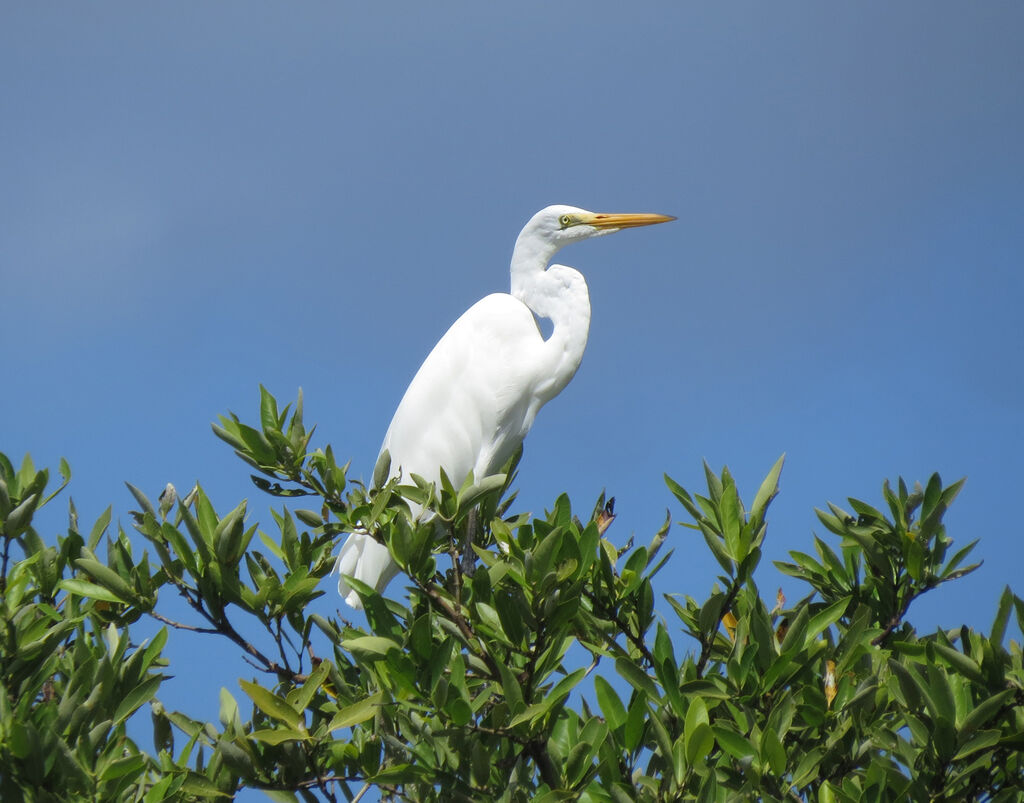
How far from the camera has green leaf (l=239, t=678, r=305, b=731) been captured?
1954 mm

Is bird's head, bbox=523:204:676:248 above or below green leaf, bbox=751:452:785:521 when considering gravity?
above

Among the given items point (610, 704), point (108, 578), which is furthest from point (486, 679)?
point (108, 578)

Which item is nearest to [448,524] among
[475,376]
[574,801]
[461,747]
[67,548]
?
[461,747]

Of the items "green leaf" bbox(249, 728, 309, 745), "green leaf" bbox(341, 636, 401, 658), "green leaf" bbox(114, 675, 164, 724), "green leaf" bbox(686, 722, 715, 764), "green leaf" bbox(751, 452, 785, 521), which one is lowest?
"green leaf" bbox(249, 728, 309, 745)

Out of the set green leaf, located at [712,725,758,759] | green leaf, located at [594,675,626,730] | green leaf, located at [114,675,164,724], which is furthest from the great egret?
green leaf, located at [712,725,758,759]

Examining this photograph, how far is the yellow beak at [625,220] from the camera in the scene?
554 cm

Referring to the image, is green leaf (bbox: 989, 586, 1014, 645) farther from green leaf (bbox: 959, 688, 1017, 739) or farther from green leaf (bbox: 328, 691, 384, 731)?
green leaf (bbox: 328, 691, 384, 731)

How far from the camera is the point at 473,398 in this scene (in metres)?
5.09

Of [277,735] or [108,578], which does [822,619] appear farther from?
[108,578]

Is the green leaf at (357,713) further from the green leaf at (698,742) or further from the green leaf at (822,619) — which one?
the green leaf at (822,619)

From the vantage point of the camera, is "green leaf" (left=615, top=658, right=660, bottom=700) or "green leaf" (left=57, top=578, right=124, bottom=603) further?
"green leaf" (left=57, top=578, right=124, bottom=603)

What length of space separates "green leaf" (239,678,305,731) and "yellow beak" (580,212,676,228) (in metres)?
3.94

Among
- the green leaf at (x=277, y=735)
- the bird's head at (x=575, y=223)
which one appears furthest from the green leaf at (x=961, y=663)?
the bird's head at (x=575, y=223)

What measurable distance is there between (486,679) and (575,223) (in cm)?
370
